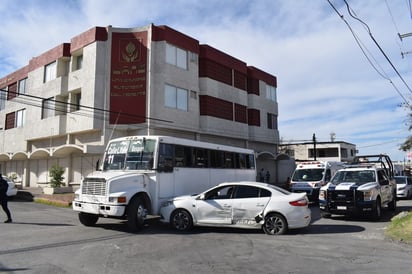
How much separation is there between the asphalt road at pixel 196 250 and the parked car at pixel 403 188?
13.8 meters

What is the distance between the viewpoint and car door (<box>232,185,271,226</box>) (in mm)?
10961

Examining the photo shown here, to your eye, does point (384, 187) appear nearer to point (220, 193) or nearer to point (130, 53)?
point (220, 193)

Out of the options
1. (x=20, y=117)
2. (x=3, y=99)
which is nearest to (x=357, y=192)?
(x=20, y=117)

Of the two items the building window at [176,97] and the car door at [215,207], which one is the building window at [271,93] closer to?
the building window at [176,97]

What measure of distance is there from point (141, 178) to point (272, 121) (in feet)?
96.9

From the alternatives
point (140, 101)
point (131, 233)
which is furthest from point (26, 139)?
point (131, 233)

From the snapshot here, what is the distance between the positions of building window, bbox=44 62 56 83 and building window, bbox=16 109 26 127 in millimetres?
5302

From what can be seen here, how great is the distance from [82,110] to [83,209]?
16393 mm

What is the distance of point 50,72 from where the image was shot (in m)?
31.2

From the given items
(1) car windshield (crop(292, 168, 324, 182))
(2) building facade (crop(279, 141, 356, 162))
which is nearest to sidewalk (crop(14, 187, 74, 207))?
(1) car windshield (crop(292, 168, 324, 182))

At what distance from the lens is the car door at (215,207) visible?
11289 mm

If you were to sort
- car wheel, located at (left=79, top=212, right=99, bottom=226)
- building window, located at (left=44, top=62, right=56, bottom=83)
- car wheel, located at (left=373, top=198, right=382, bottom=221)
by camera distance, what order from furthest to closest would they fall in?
building window, located at (left=44, top=62, right=56, bottom=83), car wheel, located at (left=373, top=198, right=382, bottom=221), car wheel, located at (left=79, top=212, right=99, bottom=226)

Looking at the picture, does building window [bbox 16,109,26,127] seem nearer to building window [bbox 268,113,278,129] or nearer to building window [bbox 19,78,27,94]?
building window [bbox 19,78,27,94]

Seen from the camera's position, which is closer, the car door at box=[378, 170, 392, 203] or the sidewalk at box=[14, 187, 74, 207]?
the car door at box=[378, 170, 392, 203]
